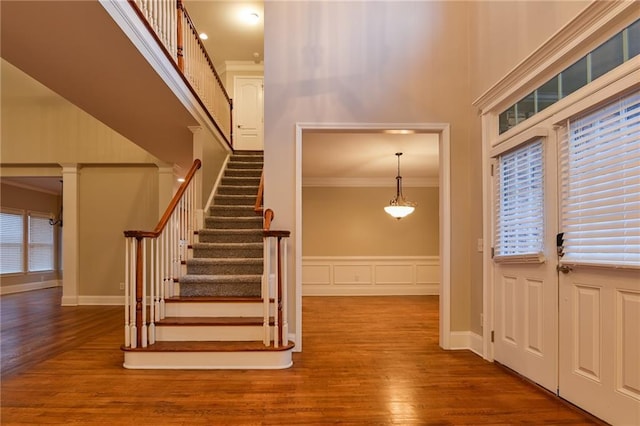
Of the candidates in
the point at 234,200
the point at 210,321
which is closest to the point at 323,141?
the point at 234,200

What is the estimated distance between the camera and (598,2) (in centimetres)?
211

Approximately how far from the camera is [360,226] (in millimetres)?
8125

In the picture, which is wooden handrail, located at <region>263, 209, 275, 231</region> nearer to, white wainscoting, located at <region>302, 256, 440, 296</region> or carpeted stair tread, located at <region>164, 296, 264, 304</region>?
carpeted stair tread, located at <region>164, 296, 264, 304</region>

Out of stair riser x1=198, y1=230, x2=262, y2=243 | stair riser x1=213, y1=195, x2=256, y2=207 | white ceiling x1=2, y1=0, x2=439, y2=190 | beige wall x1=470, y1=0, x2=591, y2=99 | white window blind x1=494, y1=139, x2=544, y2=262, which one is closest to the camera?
beige wall x1=470, y1=0, x2=591, y2=99

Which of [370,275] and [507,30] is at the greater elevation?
[507,30]

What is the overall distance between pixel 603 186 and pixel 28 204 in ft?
36.0

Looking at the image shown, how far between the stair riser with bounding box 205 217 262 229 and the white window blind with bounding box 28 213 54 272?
668 cm

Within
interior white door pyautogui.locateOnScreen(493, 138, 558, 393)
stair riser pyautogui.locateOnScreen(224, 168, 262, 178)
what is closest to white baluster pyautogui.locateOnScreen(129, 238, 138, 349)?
interior white door pyautogui.locateOnScreen(493, 138, 558, 393)

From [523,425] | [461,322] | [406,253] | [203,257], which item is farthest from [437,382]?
[406,253]

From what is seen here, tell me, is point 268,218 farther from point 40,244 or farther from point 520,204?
point 40,244

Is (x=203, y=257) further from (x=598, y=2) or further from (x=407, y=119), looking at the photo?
(x=598, y=2)

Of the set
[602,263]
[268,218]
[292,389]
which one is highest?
[268,218]

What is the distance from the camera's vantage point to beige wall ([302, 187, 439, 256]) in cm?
809

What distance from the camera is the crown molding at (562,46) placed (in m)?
2.04
